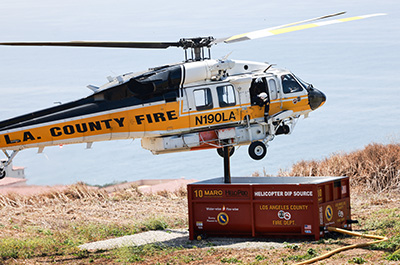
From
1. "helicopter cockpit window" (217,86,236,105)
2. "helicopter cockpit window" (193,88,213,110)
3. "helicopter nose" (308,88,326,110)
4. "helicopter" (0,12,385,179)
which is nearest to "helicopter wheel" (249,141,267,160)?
"helicopter" (0,12,385,179)

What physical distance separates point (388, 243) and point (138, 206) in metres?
10.6

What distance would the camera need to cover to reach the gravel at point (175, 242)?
17.1 meters

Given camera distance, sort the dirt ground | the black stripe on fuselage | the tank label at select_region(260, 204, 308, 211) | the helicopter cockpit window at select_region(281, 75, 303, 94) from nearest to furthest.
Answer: the dirt ground < the tank label at select_region(260, 204, 308, 211) < the black stripe on fuselage < the helicopter cockpit window at select_region(281, 75, 303, 94)

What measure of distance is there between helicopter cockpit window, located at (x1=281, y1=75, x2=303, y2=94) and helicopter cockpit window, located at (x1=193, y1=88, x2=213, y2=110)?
248 cm

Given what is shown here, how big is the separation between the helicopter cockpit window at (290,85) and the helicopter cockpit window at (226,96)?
1791mm

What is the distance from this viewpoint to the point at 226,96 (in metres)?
19.8

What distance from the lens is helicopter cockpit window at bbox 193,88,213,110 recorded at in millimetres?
19453

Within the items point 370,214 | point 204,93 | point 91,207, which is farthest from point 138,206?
point 370,214

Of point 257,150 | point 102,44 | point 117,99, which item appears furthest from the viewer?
point 257,150

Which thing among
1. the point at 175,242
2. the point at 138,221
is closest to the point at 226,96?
→ the point at 175,242

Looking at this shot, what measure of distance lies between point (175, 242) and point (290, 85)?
19.0 feet

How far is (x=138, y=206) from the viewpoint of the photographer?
24.2m

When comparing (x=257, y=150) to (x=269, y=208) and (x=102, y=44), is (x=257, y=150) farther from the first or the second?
(x=102, y=44)

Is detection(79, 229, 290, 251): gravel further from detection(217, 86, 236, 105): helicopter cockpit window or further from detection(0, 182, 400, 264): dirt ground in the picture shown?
detection(217, 86, 236, 105): helicopter cockpit window
